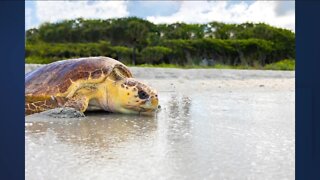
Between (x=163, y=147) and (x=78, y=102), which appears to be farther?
(x=78, y=102)

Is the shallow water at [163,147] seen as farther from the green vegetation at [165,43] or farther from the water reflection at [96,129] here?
the green vegetation at [165,43]

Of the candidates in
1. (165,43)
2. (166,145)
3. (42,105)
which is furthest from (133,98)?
(165,43)

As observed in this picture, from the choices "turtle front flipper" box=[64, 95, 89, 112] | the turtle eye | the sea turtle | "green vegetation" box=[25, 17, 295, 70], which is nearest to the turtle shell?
the sea turtle

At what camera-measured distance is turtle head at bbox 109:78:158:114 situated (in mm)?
3211

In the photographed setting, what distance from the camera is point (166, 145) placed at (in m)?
1.91

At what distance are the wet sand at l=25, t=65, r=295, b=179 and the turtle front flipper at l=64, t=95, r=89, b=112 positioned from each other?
12 centimetres

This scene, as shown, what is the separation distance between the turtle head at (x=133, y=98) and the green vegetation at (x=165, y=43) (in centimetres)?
730

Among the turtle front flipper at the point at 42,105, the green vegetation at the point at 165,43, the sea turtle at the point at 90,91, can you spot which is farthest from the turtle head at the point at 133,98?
the green vegetation at the point at 165,43

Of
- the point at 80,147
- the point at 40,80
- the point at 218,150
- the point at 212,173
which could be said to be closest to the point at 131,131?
the point at 80,147

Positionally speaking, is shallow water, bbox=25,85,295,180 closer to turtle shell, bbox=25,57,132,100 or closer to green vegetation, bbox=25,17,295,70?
turtle shell, bbox=25,57,132,100

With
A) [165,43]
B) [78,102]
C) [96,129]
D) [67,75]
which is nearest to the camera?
[96,129]

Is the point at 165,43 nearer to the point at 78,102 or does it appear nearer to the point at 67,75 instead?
the point at 67,75

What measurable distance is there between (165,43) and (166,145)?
1007 centimetres

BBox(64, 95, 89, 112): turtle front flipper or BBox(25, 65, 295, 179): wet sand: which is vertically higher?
BBox(64, 95, 89, 112): turtle front flipper
